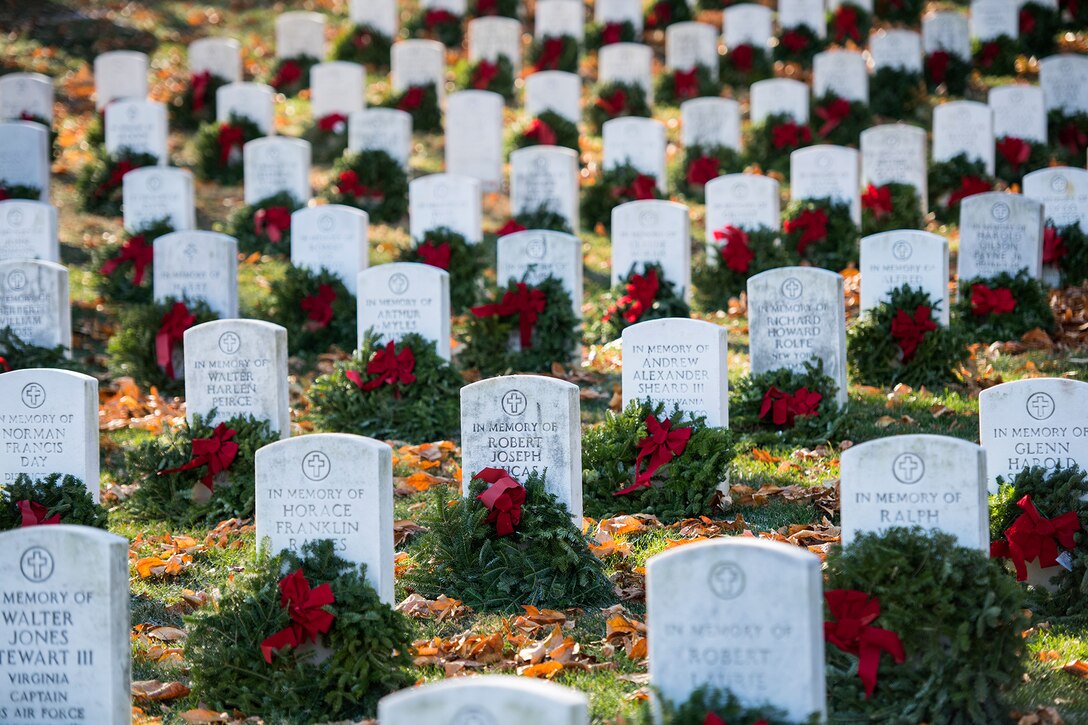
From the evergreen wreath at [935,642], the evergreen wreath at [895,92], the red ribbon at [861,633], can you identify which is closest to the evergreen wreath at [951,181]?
the evergreen wreath at [895,92]

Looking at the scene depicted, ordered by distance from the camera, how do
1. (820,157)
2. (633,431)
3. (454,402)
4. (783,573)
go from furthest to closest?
1. (820,157)
2. (454,402)
3. (633,431)
4. (783,573)

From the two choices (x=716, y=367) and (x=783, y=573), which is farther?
(x=716, y=367)

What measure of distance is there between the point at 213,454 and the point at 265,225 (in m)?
5.98

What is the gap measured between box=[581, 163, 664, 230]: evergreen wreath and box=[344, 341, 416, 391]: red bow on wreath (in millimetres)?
5482

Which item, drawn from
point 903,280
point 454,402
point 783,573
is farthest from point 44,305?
point 783,573

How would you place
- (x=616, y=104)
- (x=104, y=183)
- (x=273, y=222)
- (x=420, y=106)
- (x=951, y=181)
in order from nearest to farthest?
(x=273, y=222), (x=951, y=181), (x=104, y=183), (x=616, y=104), (x=420, y=106)

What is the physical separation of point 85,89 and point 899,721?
16330 millimetres

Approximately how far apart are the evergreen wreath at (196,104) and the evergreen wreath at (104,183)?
120 inches

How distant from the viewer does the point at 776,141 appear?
53.5ft

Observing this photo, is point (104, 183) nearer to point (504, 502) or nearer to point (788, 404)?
point (788, 404)

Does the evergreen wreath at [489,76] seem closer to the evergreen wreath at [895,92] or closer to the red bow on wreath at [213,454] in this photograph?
the evergreen wreath at [895,92]

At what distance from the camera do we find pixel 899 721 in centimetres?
557

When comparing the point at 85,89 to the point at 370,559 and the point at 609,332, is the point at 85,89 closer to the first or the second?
the point at 609,332

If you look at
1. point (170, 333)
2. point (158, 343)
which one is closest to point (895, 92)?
point (170, 333)
